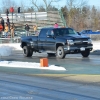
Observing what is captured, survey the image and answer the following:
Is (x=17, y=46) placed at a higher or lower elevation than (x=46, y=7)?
lower

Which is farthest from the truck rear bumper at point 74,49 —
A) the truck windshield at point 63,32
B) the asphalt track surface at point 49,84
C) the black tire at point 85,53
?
the asphalt track surface at point 49,84

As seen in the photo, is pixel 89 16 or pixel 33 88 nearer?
pixel 33 88

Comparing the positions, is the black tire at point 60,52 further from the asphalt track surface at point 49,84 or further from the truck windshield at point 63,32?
the asphalt track surface at point 49,84

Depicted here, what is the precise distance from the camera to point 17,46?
34875 millimetres

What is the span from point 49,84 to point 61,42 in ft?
34.3

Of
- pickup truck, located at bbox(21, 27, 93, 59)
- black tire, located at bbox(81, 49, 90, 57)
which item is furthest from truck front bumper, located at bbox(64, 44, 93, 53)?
black tire, located at bbox(81, 49, 90, 57)

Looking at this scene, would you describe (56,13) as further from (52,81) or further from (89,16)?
(52,81)

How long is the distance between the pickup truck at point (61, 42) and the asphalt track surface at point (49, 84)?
6.11m

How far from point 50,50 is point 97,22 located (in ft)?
188

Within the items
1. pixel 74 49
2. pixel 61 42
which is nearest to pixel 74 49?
pixel 74 49

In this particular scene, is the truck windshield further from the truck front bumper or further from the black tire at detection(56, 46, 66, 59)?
the truck front bumper

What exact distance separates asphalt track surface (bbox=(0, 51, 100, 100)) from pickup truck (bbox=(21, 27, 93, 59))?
611 cm

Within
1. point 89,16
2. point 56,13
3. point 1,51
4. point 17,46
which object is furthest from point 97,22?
point 1,51

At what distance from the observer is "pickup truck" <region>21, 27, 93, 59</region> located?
71.7 ft
